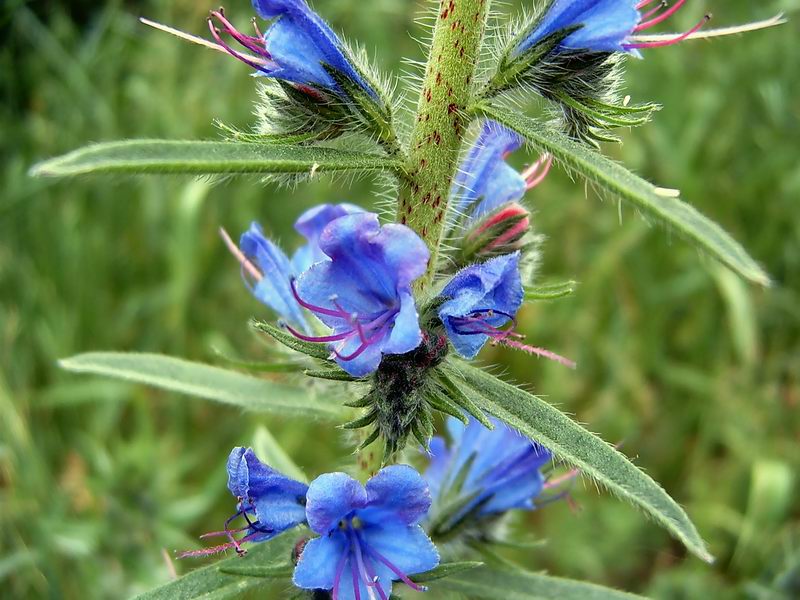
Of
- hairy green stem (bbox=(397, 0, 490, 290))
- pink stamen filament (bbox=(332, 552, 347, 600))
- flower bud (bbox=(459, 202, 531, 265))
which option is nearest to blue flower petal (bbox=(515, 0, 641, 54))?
hairy green stem (bbox=(397, 0, 490, 290))

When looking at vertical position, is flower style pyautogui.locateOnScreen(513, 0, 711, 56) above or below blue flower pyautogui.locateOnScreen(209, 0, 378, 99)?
above

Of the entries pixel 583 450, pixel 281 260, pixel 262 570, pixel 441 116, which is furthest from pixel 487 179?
pixel 262 570

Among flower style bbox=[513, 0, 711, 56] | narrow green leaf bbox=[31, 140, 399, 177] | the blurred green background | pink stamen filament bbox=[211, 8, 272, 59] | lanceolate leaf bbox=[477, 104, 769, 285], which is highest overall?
flower style bbox=[513, 0, 711, 56]

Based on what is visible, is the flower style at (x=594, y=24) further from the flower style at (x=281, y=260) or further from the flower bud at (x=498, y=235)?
the flower style at (x=281, y=260)

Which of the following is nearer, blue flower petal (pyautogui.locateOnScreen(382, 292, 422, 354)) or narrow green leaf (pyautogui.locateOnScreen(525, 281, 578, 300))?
blue flower petal (pyautogui.locateOnScreen(382, 292, 422, 354))

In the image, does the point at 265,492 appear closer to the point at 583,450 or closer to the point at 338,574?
the point at 338,574

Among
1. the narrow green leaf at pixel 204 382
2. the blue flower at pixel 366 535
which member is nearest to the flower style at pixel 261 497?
the blue flower at pixel 366 535

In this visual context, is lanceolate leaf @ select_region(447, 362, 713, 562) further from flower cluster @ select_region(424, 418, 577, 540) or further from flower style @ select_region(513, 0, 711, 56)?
flower style @ select_region(513, 0, 711, 56)
